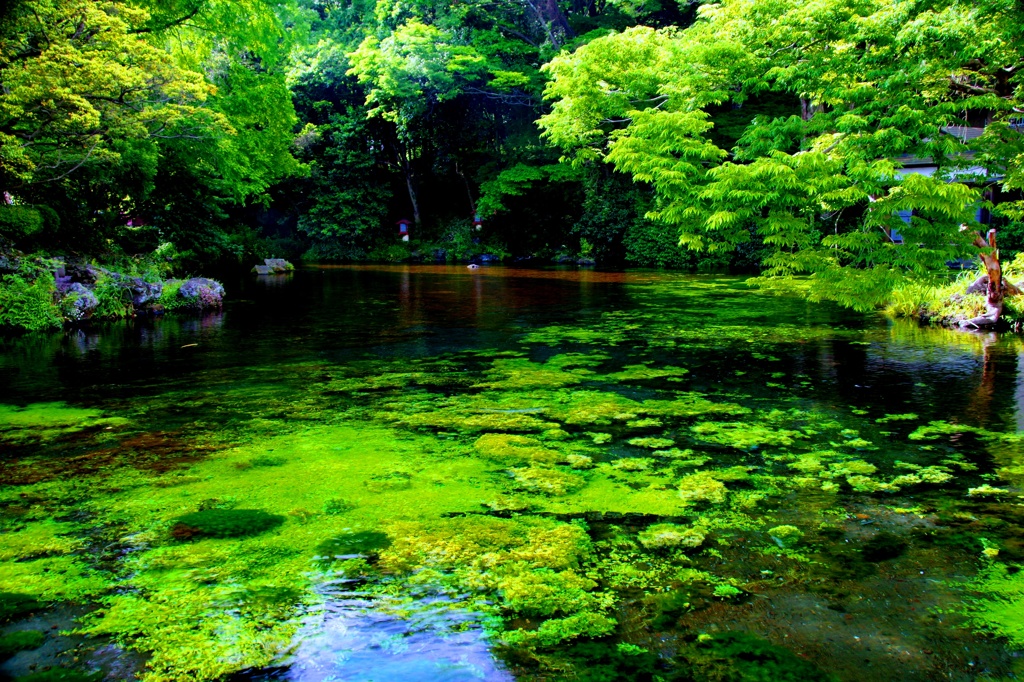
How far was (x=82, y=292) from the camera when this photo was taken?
11.0 m

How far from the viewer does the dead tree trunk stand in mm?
8828

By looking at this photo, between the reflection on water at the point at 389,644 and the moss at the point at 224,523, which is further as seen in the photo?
the moss at the point at 224,523

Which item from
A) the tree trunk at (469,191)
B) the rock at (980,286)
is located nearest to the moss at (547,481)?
the rock at (980,286)

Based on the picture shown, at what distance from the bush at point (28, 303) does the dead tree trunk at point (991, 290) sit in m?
12.7

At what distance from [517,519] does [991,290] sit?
842 centimetres

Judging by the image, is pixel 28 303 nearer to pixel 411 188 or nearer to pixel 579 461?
pixel 579 461

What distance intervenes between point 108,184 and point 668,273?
13265mm

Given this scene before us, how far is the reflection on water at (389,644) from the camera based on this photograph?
2.44 m

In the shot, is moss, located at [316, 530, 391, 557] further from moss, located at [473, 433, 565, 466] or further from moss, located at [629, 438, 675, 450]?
moss, located at [629, 438, 675, 450]

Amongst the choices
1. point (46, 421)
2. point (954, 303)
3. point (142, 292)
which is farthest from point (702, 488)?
point (142, 292)

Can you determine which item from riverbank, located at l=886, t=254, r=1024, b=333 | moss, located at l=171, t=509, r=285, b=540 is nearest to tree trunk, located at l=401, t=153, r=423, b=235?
→ riverbank, located at l=886, t=254, r=1024, b=333

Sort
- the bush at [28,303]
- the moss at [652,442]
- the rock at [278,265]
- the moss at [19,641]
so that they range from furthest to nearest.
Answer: the rock at [278,265] < the bush at [28,303] < the moss at [652,442] < the moss at [19,641]

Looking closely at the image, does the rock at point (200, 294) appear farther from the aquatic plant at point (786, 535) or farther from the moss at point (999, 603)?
the moss at point (999, 603)

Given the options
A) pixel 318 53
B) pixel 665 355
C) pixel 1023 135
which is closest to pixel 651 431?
pixel 665 355
